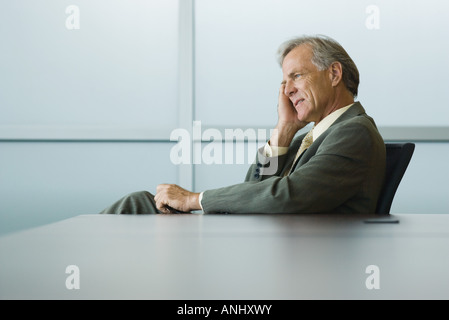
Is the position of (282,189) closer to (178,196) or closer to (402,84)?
(178,196)

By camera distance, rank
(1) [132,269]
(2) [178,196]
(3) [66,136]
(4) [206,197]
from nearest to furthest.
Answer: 1. (1) [132,269]
2. (4) [206,197]
3. (2) [178,196]
4. (3) [66,136]

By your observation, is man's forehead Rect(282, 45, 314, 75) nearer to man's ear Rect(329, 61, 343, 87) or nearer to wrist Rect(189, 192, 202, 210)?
man's ear Rect(329, 61, 343, 87)

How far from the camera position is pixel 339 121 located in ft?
5.99

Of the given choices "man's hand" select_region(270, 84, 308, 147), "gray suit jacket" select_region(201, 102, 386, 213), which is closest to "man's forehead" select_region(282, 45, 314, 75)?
"man's hand" select_region(270, 84, 308, 147)

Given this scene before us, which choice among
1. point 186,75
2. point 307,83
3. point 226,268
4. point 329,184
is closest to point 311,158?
point 329,184

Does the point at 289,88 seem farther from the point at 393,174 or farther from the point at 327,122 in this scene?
the point at 393,174

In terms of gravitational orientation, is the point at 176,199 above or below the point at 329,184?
below

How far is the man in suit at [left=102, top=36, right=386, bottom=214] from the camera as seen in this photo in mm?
1513

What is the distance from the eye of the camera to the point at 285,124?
2.28 meters

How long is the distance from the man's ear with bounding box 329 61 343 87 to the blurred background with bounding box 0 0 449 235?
188 centimetres

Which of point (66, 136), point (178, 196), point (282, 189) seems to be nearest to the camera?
point (282, 189)

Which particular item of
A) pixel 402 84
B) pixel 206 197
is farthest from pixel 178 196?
pixel 402 84

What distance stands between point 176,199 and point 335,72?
2.81 feet
